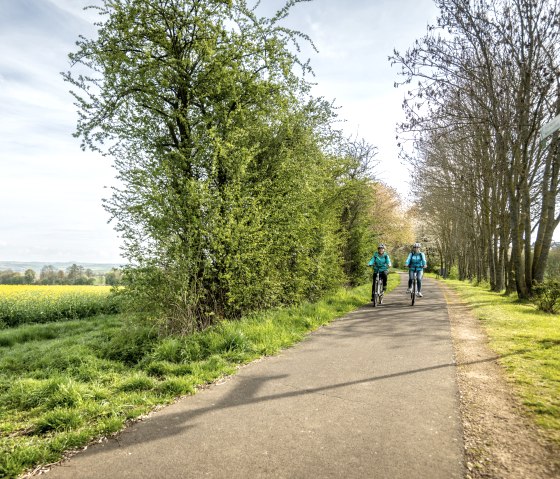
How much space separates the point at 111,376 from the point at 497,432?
16.5 feet

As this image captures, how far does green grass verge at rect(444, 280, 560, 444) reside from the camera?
4.22 m

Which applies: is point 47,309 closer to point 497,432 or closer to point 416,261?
point 416,261

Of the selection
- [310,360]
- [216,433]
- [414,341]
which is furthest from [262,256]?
[216,433]

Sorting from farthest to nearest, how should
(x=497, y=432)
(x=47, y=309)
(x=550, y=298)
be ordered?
(x=47, y=309) → (x=550, y=298) → (x=497, y=432)

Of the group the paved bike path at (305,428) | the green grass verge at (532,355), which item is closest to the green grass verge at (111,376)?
the paved bike path at (305,428)

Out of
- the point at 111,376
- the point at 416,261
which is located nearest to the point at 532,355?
the point at 416,261

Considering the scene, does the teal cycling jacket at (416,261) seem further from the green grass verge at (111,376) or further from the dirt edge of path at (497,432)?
the dirt edge of path at (497,432)

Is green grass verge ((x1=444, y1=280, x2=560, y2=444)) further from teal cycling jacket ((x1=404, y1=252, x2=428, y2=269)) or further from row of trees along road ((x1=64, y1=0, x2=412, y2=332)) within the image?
row of trees along road ((x1=64, y1=0, x2=412, y2=332))

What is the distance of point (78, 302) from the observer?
19453 mm

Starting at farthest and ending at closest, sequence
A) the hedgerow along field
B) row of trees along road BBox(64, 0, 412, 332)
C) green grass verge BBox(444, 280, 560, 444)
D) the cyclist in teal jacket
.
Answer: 1. the hedgerow along field
2. the cyclist in teal jacket
3. row of trees along road BBox(64, 0, 412, 332)
4. green grass verge BBox(444, 280, 560, 444)

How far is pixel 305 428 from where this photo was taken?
374 centimetres

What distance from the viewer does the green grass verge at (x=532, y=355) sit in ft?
13.9

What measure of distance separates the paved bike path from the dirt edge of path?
0.46ft

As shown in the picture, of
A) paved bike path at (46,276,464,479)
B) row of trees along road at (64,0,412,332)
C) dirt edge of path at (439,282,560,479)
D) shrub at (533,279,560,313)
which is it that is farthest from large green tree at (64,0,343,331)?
shrub at (533,279,560,313)
